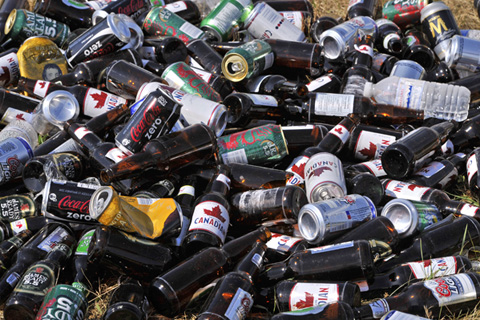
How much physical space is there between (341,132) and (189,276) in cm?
153

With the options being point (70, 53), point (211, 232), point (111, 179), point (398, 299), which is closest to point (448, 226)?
point (398, 299)

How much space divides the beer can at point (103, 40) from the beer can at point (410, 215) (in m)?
2.63

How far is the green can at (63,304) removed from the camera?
8.35 ft

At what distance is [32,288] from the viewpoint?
2738mm

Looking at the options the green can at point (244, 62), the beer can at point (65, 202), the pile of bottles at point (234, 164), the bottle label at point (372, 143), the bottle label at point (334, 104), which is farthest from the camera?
the green can at point (244, 62)

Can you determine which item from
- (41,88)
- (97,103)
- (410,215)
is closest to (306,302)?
(410,215)

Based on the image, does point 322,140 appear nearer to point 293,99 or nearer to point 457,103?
point 293,99

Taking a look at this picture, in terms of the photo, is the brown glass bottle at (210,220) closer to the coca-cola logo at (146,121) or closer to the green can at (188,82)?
the coca-cola logo at (146,121)

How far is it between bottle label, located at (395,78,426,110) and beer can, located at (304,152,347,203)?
47.3 inches

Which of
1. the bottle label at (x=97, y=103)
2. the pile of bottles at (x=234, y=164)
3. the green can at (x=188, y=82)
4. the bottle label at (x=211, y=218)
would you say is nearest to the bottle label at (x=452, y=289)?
the pile of bottles at (x=234, y=164)

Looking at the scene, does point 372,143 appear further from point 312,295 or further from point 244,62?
point 312,295

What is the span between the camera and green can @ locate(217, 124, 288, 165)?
12.2ft

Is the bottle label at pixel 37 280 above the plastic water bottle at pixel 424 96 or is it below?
below

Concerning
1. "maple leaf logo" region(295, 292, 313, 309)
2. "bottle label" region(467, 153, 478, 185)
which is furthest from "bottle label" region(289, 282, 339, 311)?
"bottle label" region(467, 153, 478, 185)
